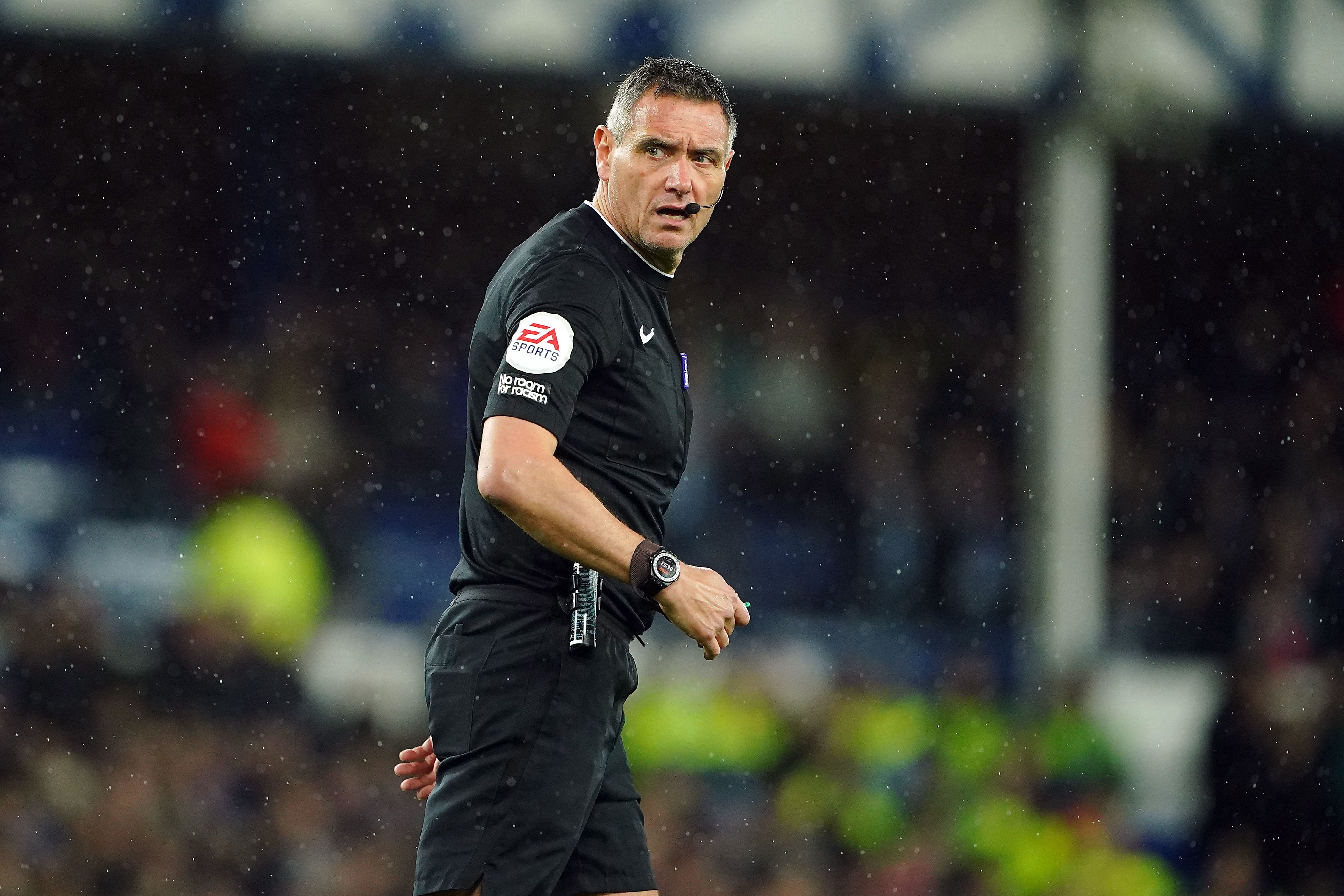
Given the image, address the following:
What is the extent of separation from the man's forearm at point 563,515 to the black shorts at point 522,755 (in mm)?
217

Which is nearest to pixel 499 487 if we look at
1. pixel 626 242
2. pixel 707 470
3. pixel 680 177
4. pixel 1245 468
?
pixel 626 242

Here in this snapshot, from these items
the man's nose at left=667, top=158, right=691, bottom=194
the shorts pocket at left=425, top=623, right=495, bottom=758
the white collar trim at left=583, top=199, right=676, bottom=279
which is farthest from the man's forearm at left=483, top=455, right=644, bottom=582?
the man's nose at left=667, top=158, right=691, bottom=194

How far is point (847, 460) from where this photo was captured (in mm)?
10336

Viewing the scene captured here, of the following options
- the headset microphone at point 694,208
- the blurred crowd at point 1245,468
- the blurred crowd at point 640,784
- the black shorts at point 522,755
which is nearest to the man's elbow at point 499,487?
the black shorts at point 522,755

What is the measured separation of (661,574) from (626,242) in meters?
0.64

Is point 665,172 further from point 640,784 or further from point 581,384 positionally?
point 640,784

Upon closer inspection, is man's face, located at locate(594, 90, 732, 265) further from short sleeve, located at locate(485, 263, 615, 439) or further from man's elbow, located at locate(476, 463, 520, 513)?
man's elbow, located at locate(476, 463, 520, 513)

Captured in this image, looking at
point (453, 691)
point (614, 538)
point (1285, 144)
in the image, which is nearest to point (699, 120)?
point (614, 538)

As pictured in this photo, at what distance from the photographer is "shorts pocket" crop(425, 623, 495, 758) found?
2.71m

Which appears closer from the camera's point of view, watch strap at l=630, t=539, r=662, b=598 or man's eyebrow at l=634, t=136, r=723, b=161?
watch strap at l=630, t=539, r=662, b=598

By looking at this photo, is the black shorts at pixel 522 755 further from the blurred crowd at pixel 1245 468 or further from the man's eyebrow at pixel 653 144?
the blurred crowd at pixel 1245 468

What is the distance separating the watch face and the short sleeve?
228mm

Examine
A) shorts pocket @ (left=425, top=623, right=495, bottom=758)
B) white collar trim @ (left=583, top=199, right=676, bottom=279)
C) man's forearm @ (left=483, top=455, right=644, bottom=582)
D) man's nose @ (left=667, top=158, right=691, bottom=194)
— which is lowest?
shorts pocket @ (left=425, top=623, right=495, bottom=758)

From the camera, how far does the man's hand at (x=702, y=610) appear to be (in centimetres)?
248
